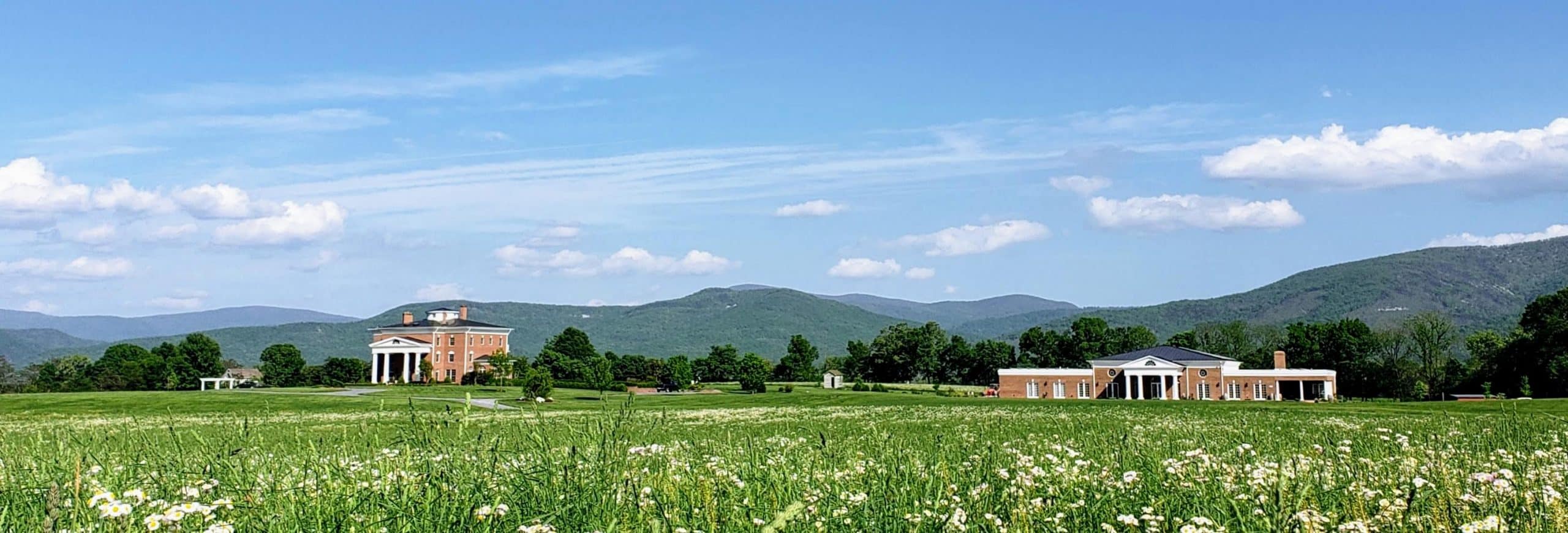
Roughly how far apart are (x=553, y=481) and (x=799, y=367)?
11558 cm

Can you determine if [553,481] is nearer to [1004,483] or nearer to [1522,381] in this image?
[1004,483]

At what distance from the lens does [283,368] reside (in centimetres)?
11119

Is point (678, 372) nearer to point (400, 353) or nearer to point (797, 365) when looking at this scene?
point (797, 365)

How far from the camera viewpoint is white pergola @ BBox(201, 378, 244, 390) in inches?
4053

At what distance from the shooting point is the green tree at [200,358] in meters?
107

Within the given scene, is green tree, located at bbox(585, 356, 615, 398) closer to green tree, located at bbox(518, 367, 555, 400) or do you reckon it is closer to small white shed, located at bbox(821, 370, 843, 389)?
green tree, located at bbox(518, 367, 555, 400)

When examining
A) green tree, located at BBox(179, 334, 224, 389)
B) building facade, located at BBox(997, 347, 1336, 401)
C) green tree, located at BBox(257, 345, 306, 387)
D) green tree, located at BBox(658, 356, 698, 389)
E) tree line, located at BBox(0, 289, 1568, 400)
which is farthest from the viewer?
green tree, located at BBox(257, 345, 306, 387)

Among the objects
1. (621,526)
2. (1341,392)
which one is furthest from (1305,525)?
(1341,392)

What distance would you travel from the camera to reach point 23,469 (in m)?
6.67

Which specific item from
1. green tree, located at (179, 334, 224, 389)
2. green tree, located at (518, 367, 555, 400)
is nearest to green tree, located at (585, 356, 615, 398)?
green tree, located at (518, 367, 555, 400)

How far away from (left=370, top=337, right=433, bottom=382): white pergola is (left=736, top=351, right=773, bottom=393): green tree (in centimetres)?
3818

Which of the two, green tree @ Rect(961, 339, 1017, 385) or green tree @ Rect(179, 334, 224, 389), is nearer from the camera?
green tree @ Rect(179, 334, 224, 389)

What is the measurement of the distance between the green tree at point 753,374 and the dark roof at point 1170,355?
2985 centimetres

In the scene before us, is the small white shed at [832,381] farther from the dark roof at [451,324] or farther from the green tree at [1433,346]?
the green tree at [1433,346]
